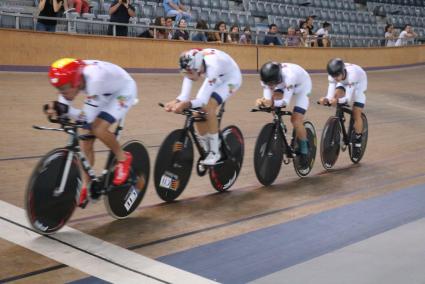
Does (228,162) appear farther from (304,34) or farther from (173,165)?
(304,34)

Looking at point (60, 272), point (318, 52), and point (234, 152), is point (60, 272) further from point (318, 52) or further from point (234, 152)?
point (318, 52)

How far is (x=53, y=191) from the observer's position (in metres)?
3.59

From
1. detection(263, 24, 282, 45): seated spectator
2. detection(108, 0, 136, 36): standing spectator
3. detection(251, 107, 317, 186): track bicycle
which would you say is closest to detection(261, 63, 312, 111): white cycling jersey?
detection(251, 107, 317, 186): track bicycle

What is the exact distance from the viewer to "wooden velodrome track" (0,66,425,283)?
3.82m

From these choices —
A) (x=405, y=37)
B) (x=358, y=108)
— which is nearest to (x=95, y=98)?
(x=358, y=108)

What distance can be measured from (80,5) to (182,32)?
2.47 m

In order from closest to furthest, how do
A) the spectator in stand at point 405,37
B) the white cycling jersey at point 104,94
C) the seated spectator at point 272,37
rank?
the white cycling jersey at point 104,94
the seated spectator at point 272,37
the spectator in stand at point 405,37

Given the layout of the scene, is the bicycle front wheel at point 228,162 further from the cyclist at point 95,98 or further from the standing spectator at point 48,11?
the standing spectator at point 48,11

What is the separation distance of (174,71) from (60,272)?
Answer: 930 cm

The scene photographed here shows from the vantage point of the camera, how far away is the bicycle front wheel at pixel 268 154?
17.8 ft

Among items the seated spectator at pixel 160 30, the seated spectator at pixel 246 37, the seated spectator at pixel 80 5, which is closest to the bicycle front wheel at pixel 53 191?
the seated spectator at pixel 80 5

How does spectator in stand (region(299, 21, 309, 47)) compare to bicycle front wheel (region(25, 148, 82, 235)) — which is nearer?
bicycle front wheel (region(25, 148, 82, 235))

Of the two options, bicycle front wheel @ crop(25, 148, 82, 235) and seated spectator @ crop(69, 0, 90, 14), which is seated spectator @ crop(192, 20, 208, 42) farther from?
bicycle front wheel @ crop(25, 148, 82, 235)

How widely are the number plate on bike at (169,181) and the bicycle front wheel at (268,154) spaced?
0.94 meters
